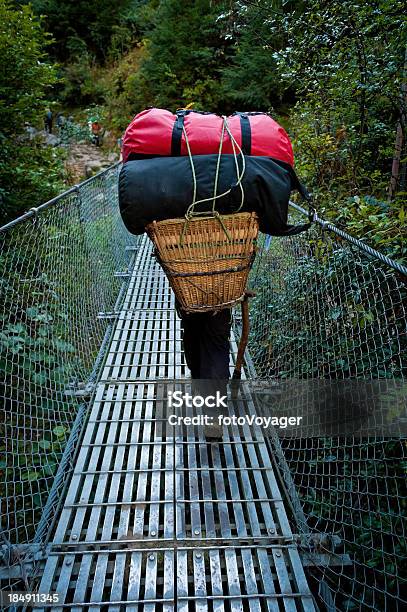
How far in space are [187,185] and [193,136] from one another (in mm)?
165

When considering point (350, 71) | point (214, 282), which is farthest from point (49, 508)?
point (350, 71)

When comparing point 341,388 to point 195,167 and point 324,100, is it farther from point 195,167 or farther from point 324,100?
point 324,100

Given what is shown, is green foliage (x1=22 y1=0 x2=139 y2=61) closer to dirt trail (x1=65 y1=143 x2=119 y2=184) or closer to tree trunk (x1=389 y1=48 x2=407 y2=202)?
dirt trail (x1=65 y1=143 x2=119 y2=184)

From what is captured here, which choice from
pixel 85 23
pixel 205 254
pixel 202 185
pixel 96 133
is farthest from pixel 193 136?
pixel 85 23

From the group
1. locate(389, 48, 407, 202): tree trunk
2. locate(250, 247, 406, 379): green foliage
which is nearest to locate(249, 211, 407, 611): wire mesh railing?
locate(250, 247, 406, 379): green foliage

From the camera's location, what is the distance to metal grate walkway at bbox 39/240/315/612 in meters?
1.41

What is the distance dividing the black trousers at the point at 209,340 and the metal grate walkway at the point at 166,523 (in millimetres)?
369

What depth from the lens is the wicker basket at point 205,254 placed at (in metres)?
1.44

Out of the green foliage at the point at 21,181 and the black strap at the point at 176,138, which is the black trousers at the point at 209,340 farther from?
the green foliage at the point at 21,181

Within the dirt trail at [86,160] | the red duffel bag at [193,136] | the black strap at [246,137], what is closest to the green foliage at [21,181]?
the red duffel bag at [193,136]

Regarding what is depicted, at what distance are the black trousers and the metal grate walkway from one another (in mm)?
369

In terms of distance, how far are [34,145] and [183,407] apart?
3.71 m

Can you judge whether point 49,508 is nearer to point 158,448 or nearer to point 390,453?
point 158,448

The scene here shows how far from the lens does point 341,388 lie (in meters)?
1.79
